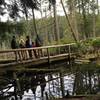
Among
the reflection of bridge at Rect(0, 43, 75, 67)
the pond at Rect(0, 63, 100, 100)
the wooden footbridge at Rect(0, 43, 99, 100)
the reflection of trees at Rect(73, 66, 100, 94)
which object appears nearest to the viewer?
the pond at Rect(0, 63, 100, 100)

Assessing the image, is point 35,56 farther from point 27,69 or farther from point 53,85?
A: point 53,85

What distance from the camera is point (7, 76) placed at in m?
17.2

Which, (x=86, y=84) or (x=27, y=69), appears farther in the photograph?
(x=27, y=69)

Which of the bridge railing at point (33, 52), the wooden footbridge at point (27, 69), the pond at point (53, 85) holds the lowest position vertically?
the pond at point (53, 85)

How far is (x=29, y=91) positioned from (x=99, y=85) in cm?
307

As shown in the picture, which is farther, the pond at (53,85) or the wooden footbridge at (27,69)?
the wooden footbridge at (27,69)

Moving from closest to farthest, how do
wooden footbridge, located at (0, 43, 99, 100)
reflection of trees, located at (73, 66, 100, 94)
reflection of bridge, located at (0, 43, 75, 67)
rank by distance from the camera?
1. reflection of trees, located at (73, 66, 100, 94)
2. wooden footbridge, located at (0, 43, 99, 100)
3. reflection of bridge, located at (0, 43, 75, 67)

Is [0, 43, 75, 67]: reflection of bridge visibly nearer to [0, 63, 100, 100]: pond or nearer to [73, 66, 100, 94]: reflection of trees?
[0, 63, 100, 100]: pond

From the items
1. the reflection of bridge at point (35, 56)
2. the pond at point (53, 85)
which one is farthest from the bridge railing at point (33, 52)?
the pond at point (53, 85)

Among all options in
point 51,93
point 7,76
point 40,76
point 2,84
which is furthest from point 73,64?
point 51,93

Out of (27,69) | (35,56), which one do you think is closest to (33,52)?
(35,56)

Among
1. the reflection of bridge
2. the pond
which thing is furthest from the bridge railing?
the pond

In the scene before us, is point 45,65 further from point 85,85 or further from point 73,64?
point 85,85

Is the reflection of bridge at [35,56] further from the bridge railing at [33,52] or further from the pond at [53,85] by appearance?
the pond at [53,85]
